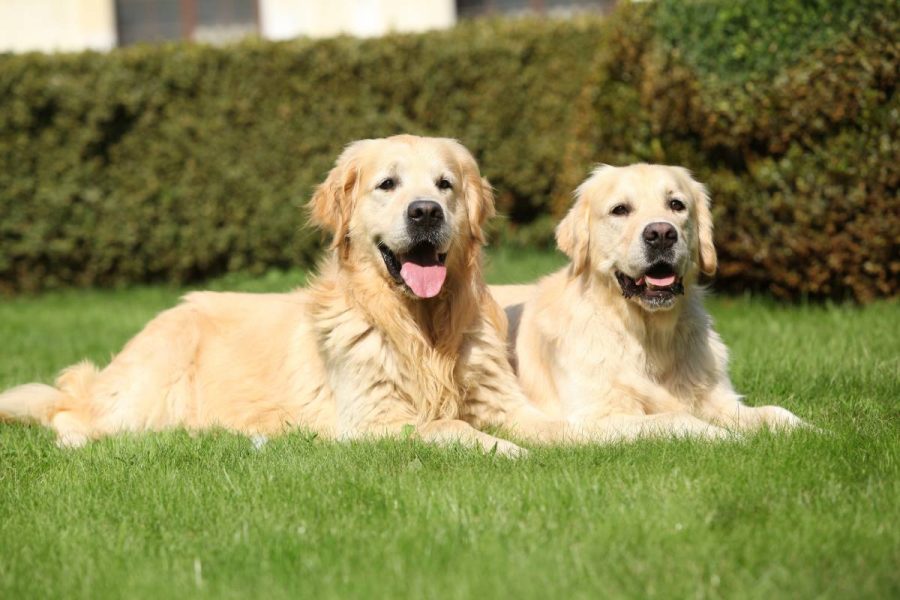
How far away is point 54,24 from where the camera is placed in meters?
15.3

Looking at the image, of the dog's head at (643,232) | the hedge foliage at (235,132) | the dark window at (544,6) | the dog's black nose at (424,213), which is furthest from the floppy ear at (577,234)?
the dark window at (544,6)

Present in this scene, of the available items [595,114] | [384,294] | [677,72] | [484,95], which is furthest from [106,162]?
[384,294]

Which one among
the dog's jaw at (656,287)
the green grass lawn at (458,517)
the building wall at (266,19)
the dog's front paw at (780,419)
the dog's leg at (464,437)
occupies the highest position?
the building wall at (266,19)

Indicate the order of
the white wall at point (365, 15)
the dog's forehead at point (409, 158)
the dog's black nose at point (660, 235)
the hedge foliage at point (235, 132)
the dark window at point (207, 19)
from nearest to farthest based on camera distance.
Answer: the dog's black nose at point (660, 235), the dog's forehead at point (409, 158), the hedge foliage at point (235, 132), the white wall at point (365, 15), the dark window at point (207, 19)

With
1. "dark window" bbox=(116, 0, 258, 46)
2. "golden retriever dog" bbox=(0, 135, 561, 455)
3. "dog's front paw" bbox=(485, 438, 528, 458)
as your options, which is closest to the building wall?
"dark window" bbox=(116, 0, 258, 46)

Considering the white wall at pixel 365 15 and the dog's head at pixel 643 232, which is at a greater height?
the white wall at pixel 365 15

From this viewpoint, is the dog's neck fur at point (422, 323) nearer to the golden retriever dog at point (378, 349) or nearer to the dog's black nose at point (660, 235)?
the golden retriever dog at point (378, 349)

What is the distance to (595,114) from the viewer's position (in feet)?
30.1

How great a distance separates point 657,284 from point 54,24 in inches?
502

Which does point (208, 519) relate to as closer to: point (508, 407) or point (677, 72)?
point (508, 407)

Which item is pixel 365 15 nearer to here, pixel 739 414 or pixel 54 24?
pixel 54 24

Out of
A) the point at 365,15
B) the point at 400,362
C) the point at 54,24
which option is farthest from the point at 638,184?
the point at 54,24

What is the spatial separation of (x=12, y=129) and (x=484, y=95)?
4834 mm

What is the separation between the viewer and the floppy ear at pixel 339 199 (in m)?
5.23
